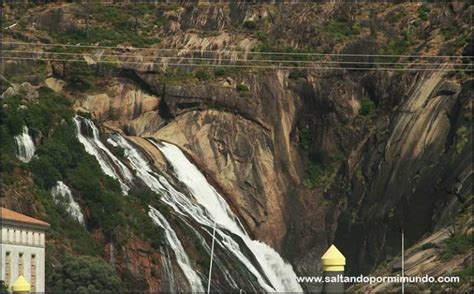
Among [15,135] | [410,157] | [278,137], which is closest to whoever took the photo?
[15,135]

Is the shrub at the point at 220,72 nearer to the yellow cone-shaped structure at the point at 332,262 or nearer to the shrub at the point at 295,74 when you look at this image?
the shrub at the point at 295,74

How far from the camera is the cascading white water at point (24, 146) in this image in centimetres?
16525

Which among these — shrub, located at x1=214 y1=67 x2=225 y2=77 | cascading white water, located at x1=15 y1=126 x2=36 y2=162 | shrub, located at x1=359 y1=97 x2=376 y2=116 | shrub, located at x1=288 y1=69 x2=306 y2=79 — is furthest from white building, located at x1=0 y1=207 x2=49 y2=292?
shrub, located at x1=288 y1=69 x2=306 y2=79

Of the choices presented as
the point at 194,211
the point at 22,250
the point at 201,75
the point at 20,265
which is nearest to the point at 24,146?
the point at 194,211

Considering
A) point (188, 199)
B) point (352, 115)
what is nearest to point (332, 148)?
point (352, 115)

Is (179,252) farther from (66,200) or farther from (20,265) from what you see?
(20,265)

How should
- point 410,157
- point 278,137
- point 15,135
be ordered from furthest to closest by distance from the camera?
1. point 278,137
2. point 410,157
3. point 15,135

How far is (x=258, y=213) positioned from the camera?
185625mm

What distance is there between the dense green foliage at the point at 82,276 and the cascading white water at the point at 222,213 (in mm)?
33825

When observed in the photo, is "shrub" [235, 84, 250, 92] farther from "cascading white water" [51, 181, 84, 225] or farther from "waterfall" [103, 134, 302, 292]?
"cascading white water" [51, 181, 84, 225]

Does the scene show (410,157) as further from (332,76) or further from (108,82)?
(108,82)

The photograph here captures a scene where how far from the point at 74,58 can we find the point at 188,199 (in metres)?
22.7

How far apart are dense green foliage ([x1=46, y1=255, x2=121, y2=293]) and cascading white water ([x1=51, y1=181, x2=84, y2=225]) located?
14.8 m

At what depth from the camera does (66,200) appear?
161 metres
